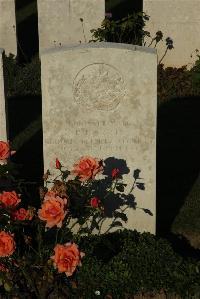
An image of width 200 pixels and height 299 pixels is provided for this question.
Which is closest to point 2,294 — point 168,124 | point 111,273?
point 111,273

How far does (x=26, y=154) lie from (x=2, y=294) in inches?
155

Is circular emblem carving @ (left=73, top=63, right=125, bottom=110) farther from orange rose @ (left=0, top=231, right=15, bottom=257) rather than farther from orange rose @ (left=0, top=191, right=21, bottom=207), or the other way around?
orange rose @ (left=0, top=231, right=15, bottom=257)

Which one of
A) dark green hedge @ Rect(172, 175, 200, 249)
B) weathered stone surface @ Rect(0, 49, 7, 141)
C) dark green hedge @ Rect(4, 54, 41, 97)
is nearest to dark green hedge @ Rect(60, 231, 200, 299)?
dark green hedge @ Rect(172, 175, 200, 249)

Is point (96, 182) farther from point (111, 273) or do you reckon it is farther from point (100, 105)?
point (111, 273)

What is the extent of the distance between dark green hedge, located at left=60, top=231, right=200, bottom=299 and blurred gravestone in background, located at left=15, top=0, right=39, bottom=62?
7896 mm

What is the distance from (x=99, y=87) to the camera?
5.91 meters

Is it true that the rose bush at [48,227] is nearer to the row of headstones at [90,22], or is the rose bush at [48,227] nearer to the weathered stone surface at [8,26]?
the row of headstones at [90,22]

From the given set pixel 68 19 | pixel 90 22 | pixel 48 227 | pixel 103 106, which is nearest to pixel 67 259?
pixel 48 227

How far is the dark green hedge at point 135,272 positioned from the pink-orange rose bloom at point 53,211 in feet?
2.90

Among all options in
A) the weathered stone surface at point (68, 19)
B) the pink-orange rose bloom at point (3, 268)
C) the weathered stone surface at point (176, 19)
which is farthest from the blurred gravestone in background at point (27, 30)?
→ the pink-orange rose bloom at point (3, 268)

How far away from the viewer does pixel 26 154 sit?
8938 mm

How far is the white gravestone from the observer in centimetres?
580

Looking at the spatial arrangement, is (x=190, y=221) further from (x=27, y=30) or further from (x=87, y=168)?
(x=27, y=30)

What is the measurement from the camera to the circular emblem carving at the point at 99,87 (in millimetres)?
5855
